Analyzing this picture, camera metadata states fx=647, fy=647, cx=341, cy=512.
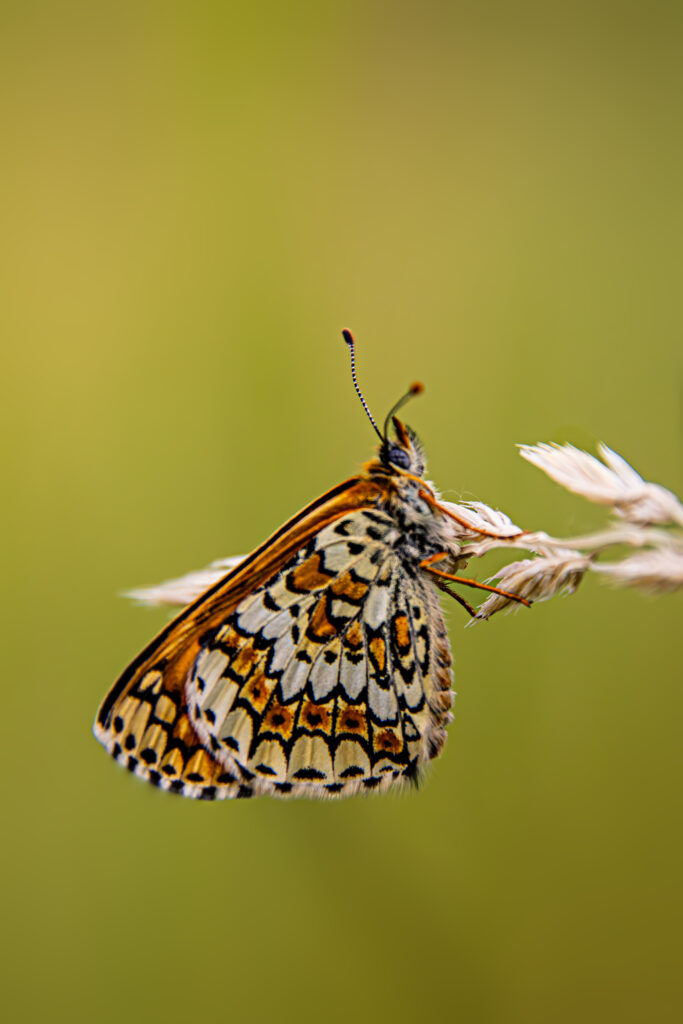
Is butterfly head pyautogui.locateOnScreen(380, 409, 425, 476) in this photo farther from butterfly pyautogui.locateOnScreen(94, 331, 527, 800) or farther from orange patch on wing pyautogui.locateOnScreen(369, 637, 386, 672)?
orange patch on wing pyautogui.locateOnScreen(369, 637, 386, 672)

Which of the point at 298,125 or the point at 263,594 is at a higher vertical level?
the point at 298,125

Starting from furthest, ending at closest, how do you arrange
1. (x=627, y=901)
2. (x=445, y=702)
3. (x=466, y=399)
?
1. (x=466, y=399)
2. (x=627, y=901)
3. (x=445, y=702)

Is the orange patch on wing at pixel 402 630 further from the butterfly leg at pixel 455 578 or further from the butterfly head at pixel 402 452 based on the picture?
the butterfly head at pixel 402 452

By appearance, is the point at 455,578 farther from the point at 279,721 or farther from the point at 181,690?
the point at 181,690

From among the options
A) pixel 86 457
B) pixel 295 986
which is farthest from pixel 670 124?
pixel 295 986

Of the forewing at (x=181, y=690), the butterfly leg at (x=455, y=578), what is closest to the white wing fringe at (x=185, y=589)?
the forewing at (x=181, y=690)

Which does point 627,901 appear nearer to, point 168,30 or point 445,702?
point 445,702

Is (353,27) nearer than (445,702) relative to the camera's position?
No

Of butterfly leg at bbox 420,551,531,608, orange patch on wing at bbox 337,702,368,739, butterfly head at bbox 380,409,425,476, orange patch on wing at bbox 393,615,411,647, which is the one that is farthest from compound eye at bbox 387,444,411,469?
orange patch on wing at bbox 337,702,368,739
